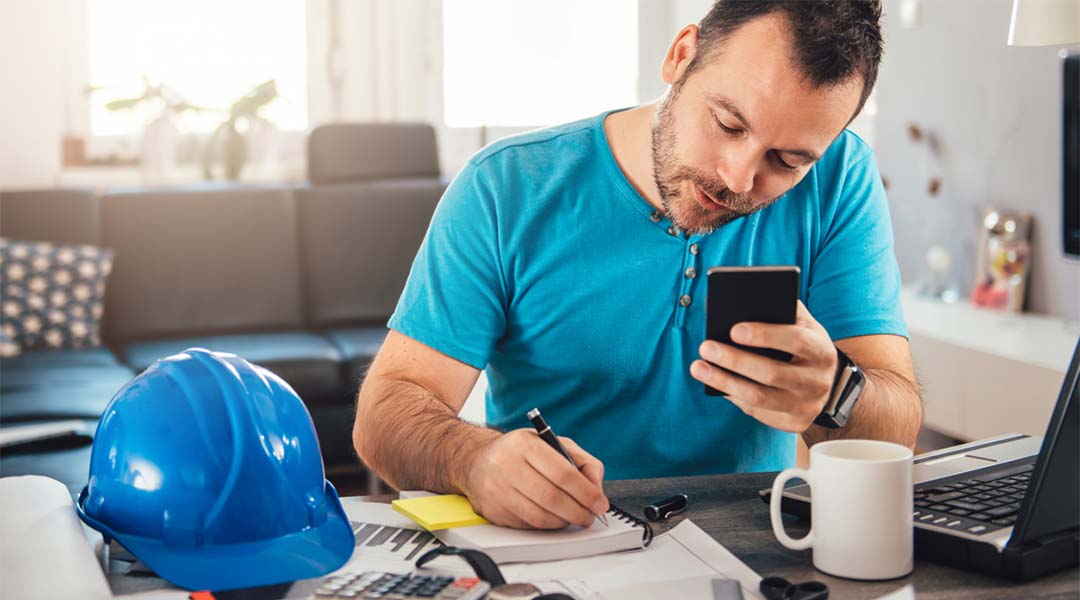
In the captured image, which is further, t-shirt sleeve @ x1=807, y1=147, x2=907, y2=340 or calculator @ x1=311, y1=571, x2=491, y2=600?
t-shirt sleeve @ x1=807, y1=147, x2=907, y2=340

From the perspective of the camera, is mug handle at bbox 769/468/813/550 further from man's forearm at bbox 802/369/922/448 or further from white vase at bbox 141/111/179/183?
white vase at bbox 141/111/179/183

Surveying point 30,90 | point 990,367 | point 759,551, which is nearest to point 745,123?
point 759,551

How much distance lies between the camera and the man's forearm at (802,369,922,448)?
1.27 meters

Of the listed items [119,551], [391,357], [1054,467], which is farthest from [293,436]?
[1054,467]

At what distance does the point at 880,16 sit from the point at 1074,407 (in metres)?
0.55

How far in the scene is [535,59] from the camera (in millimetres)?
4867

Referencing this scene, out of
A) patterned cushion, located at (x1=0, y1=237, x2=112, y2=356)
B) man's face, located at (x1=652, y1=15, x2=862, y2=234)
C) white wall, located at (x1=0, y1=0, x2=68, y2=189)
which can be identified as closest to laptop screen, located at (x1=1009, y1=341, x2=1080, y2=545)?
man's face, located at (x1=652, y1=15, x2=862, y2=234)

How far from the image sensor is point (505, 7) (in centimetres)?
479

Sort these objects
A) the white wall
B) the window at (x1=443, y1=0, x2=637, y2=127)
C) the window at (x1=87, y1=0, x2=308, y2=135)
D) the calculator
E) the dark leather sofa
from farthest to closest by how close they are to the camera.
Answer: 1. the window at (x1=443, y1=0, x2=637, y2=127)
2. the window at (x1=87, y1=0, x2=308, y2=135)
3. the white wall
4. the dark leather sofa
5. the calculator

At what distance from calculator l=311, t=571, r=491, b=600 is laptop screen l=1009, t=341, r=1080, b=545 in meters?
0.42

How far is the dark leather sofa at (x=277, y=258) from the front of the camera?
3.37 meters

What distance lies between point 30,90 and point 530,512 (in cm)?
362

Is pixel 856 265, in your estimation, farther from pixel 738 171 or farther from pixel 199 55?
pixel 199 55

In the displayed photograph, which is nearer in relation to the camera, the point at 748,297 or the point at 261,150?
the point at 748,297
